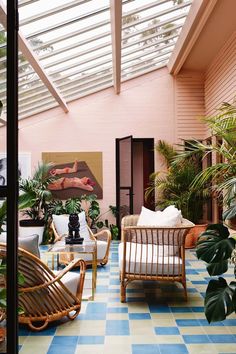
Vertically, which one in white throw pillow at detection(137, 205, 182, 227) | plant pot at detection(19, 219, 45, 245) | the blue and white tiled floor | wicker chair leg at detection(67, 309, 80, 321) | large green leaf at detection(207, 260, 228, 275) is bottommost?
the blue and white tiled floor

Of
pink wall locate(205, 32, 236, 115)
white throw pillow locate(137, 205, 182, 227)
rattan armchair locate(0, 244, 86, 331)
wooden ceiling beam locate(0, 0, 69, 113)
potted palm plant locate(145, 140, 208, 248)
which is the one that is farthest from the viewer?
potted palm plant locate(145, 140, 208, 248)

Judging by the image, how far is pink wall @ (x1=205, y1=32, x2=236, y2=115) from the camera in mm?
6715

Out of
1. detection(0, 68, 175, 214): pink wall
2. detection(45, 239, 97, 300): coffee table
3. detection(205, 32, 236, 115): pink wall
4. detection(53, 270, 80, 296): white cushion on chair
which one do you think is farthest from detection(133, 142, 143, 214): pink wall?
detection(53, 270, 80, 296): white cushion on chair

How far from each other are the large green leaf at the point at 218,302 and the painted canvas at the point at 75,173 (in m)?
6.69

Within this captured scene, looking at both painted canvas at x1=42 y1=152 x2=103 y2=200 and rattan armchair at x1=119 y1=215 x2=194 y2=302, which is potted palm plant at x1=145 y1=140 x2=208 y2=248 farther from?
rattan armchair at x1=119 y1=215 x2=194 y2=302

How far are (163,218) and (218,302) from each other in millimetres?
2438

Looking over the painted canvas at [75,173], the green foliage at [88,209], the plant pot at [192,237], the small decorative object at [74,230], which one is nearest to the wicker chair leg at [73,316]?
the small decorative object at [74,230]

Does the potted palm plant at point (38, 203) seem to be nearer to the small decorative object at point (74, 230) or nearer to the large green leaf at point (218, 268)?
the small decorative object at point (74, 230)

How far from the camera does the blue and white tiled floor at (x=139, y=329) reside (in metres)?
2.85

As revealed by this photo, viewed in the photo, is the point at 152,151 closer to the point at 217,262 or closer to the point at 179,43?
the point at 179,43

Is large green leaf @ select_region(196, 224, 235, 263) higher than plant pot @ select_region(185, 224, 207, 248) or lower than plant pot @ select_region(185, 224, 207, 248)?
higher

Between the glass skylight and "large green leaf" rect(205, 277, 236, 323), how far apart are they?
4246mm

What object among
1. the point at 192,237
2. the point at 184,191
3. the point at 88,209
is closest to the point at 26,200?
the point at 192,237

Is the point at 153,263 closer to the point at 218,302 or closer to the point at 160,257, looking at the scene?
the point at 160,257
